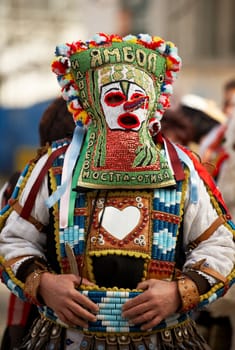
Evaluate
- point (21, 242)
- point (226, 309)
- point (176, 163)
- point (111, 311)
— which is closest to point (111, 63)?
point (176, 163)

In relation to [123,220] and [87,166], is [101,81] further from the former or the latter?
[123,220]

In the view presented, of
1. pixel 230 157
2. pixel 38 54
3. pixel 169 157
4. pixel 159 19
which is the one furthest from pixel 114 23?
pixel 169 157

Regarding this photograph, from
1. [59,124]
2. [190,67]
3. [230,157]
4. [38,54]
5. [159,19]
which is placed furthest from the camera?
[38,54]

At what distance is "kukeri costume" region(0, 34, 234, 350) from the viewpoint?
2998 mm

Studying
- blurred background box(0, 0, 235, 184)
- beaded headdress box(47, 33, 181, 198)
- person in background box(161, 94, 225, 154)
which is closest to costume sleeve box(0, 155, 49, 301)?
beaded headdress box(47, 33, 181, 198)

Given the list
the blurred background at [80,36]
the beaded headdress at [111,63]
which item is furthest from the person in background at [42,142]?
A: the blurred background at [80,36]

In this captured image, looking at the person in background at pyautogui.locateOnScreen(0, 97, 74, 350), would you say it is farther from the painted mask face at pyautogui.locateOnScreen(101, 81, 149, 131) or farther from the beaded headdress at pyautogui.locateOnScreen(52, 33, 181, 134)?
the painted mask face at pyautogui.locateOnScreen(101, 81, 149, 131)

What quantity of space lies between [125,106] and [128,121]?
2.1 inches

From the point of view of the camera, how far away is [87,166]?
3092 millimetres

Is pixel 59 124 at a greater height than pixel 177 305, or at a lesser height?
greater

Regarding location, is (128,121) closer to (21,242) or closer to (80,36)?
(21,242)

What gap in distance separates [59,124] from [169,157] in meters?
0.81

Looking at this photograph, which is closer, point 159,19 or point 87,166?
point 87,166

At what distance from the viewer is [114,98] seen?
122 inches
